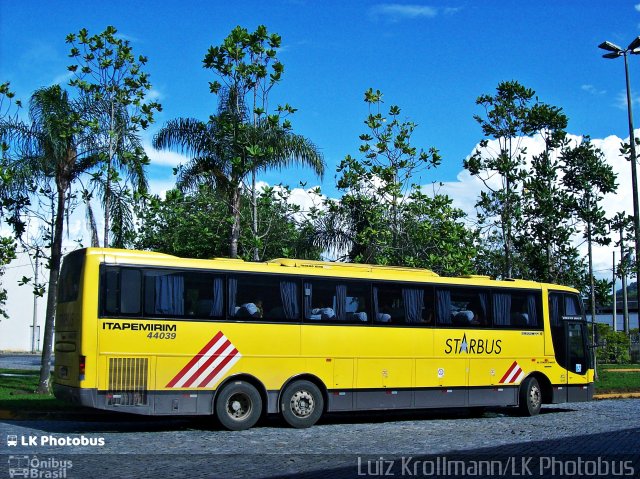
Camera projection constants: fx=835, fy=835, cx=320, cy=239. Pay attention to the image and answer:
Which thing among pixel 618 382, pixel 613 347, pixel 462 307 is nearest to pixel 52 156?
pixel 462 307

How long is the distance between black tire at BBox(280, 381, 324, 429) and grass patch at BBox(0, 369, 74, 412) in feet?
16.0

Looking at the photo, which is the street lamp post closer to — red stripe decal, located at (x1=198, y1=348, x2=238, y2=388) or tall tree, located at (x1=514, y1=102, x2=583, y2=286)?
tall tree, located at (x1=514, y1=102, x2=583, y2=286)

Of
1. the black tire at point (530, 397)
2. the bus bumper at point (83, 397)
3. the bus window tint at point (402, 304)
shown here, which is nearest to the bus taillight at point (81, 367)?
the bus bumper at point (83, 397)

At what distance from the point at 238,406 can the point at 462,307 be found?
6042mm

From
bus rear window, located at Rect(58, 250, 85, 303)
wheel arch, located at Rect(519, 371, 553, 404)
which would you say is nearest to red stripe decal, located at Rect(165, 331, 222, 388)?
bus rear window, located at Rect(58, 250, 85, 303)

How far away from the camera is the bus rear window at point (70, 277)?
1487cm

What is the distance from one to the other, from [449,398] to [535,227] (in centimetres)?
932

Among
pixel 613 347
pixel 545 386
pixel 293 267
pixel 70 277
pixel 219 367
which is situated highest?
pixel 293 267

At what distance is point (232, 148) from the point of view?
2252 cm

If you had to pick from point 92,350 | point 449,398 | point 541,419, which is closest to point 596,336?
point 541,419

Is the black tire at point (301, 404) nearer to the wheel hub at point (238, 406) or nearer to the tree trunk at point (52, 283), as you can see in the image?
the wheel hub at point (238, 406)

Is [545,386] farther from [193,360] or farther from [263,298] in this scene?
[193,360]

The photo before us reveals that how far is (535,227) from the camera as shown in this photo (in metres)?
26.2

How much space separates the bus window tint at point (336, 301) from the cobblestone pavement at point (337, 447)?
224 centimetres
